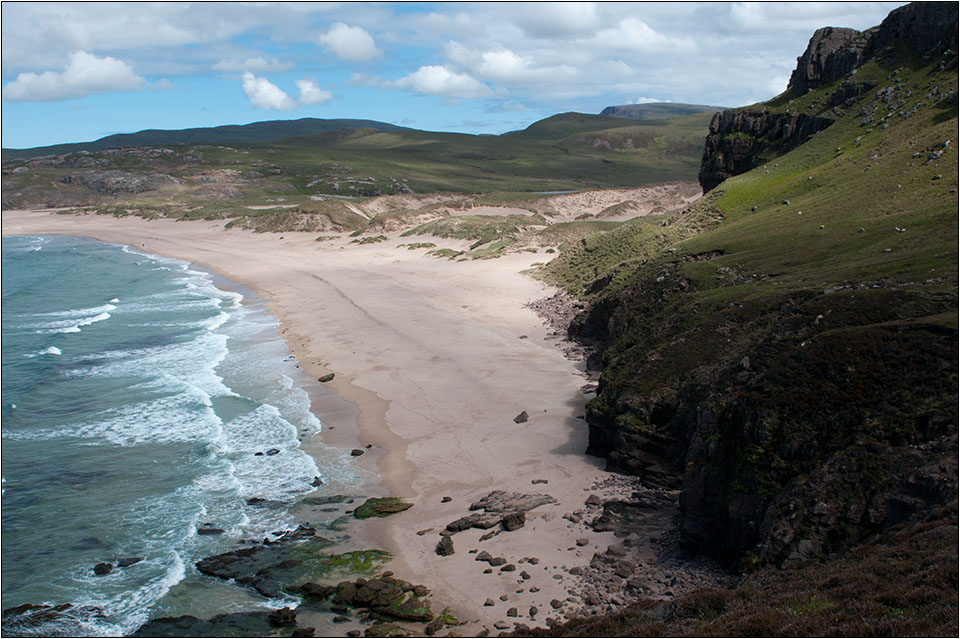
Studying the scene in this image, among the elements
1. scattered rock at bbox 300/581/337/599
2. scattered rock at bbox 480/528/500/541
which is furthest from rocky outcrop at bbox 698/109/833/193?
scattered rock at bbox 300/581/337/599

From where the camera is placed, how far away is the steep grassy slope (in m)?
9.85

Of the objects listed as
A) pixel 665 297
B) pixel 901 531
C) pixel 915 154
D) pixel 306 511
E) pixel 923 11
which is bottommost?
pixel 306 511

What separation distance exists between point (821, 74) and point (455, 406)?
3557 centimetres

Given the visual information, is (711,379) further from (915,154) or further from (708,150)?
(708,150)

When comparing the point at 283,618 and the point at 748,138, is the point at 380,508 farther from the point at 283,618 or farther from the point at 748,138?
the point at 748,138

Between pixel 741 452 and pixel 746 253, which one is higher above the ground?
pixel 746 253

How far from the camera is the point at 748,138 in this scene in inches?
1811

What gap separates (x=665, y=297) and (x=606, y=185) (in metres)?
120

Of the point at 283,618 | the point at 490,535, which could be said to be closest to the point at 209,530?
the point at 283,618

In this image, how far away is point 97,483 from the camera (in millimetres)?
17734

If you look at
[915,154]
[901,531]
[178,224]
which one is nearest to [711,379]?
[901,531]

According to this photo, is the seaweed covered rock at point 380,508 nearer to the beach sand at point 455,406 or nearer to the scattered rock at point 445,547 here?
the beach sand at point 455,406

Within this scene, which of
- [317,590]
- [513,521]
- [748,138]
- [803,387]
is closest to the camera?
[803,387]

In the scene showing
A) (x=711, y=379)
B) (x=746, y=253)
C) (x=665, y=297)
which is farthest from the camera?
(x=746, y=253)
